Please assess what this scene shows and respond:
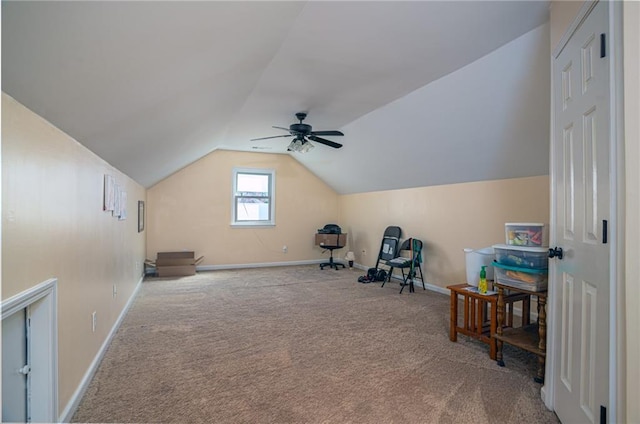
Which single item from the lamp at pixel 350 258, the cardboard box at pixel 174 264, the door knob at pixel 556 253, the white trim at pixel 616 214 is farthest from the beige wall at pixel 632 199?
the cardboard box at pixel 174 264

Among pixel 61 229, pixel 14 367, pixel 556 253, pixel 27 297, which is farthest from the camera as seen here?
pixel 556 253

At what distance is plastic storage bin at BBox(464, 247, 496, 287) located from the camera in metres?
3.16

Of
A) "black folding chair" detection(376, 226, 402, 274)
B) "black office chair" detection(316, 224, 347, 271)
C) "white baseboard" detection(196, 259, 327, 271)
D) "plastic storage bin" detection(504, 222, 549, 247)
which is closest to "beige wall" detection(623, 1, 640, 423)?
"plastic storage bin" detection(504, 222, 549, 247)

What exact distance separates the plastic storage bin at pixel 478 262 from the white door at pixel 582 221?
49.2 inches

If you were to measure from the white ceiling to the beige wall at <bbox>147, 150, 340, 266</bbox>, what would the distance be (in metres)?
2.27

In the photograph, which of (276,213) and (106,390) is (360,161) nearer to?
(276,213)

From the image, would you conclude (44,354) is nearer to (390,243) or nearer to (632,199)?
(632,199)

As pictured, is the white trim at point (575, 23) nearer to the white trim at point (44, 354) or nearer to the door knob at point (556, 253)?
the door knob at point (556, 253)

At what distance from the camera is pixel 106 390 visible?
208 cm

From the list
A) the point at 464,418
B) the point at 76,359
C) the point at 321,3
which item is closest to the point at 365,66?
the point at 321,3

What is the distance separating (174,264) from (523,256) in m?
5.53

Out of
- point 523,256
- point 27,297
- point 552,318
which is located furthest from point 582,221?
point 27,297

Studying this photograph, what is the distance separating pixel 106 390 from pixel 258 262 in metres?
4.82

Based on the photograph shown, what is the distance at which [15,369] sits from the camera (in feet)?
4.77
